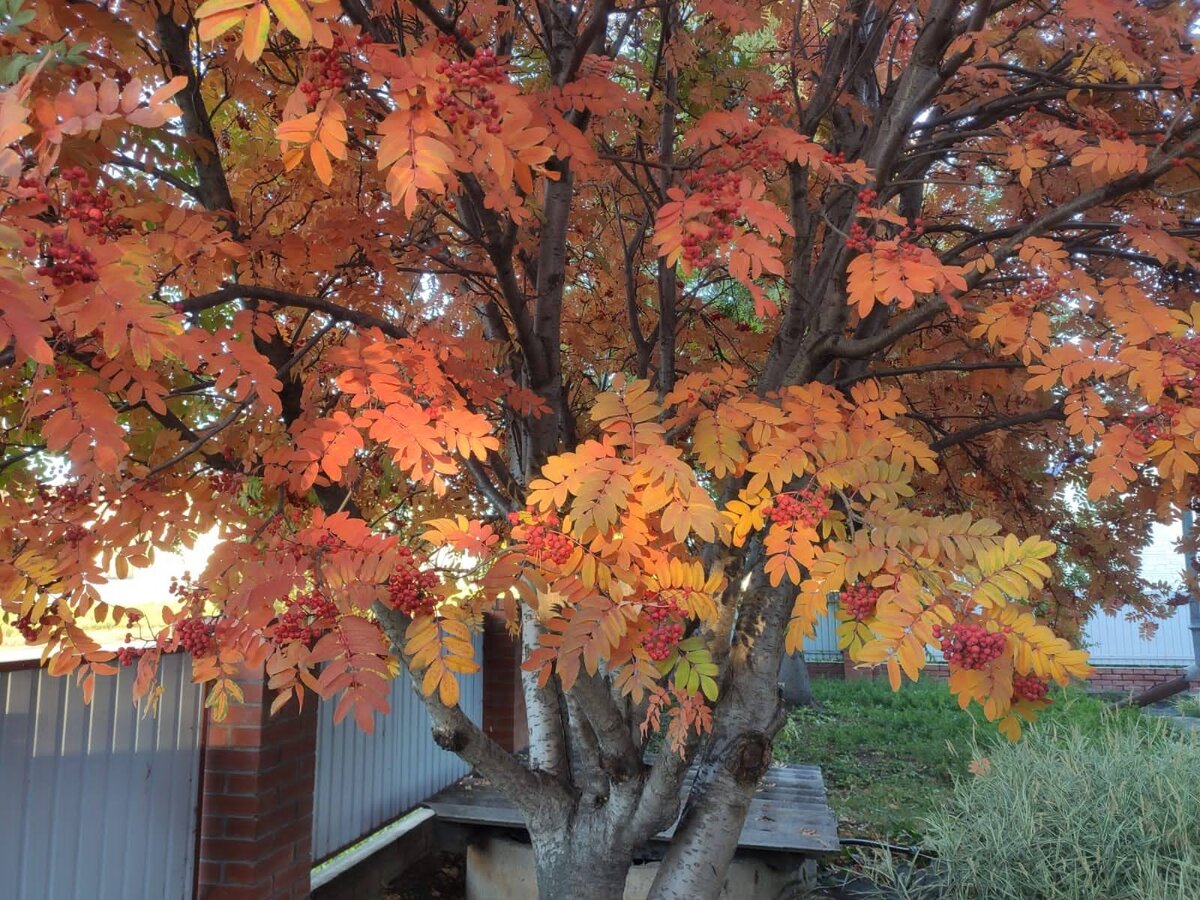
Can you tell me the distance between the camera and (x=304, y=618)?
2.33 meters

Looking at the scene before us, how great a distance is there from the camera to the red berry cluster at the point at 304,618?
219cm

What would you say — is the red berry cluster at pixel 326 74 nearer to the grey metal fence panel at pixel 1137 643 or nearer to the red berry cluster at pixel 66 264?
the red berry cluster at pixel 66 264

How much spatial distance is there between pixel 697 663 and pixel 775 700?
2.89 ft

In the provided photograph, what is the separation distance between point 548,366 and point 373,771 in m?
3.20

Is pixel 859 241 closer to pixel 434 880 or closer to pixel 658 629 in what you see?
pixel 658 629

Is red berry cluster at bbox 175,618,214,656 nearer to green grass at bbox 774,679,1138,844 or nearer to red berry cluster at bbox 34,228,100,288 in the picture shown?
red berry cluster at bbox 34,228,100,288

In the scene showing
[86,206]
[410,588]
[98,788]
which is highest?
[86,206]

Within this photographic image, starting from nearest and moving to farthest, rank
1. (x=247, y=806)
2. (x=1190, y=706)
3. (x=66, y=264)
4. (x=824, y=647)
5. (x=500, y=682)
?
(x=66, y=264), (x=247, y=806), (x=500, y=682), (x=1190, y=706), (x=824, y=647)

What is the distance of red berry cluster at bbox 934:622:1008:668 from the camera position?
1853 millimetres

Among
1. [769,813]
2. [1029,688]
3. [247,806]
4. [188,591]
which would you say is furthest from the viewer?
[769,813]

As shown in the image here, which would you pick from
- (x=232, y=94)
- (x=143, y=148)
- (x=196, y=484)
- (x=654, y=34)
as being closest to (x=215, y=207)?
(x=143, y=148)

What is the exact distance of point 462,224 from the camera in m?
3.08

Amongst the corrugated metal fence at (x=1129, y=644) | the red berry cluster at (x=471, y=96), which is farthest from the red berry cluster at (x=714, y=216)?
the corrugated metal fence at (x=1129, y=644)

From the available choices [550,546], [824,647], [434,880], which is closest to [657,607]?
[550,546]
